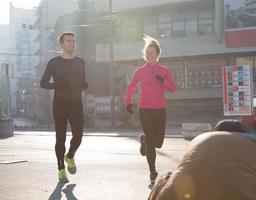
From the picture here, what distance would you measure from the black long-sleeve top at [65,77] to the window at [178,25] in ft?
129

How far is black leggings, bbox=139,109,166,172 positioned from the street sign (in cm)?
992

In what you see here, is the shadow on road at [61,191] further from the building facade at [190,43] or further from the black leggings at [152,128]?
the building facade at [190,43]

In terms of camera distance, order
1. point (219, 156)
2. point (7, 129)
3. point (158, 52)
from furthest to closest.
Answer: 1. point (7, 129)
2. point (158, 52)
3. point (219, 156)

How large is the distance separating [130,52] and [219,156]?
4362 cm

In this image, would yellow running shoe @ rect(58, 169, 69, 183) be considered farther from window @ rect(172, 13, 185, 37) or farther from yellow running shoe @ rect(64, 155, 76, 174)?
window @ rect(172, 13, 185, 37)

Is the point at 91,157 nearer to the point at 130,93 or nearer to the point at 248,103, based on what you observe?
the point at 130,93

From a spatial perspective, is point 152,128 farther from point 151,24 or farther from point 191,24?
point 151,24

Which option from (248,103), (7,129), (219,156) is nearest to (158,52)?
(219,156)

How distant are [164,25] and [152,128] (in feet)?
133

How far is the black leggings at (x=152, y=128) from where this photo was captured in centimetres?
711

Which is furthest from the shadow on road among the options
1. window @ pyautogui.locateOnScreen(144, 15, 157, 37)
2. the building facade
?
window @ pyautogui.locateOnScreen(144, 15, 157, 37)

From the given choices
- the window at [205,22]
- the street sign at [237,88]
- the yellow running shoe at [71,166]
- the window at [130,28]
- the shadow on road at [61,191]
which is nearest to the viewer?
the shadow on road at [61,191]

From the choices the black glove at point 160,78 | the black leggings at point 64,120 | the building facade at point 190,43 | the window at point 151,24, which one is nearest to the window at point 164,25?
the building facade at point 190,43

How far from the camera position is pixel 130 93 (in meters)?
7.43
